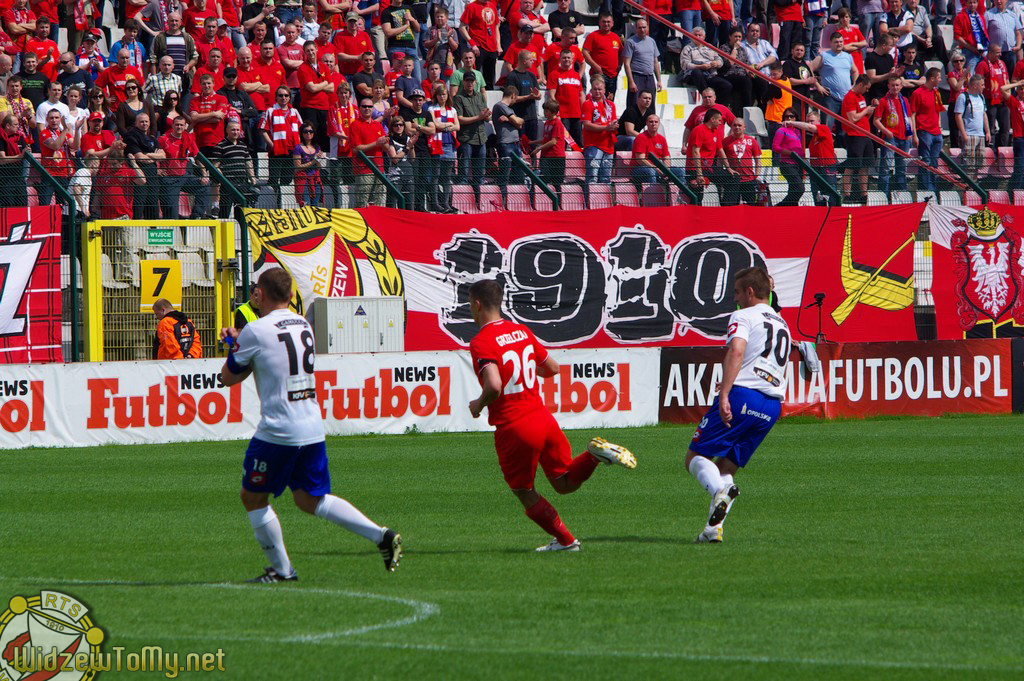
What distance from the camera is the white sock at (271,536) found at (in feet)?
27.9

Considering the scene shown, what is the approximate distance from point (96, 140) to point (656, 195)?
9259 mm

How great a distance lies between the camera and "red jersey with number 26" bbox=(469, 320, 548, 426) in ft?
31.6

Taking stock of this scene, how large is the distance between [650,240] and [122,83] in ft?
29.6

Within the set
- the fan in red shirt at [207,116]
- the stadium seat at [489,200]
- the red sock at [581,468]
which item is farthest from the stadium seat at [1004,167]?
the red sock at [581,468]

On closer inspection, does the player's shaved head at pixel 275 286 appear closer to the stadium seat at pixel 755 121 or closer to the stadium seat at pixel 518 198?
the stadium seat at pixel 518 198

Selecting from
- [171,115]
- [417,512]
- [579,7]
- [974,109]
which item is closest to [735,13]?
[579,7]

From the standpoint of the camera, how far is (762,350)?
10586 mm

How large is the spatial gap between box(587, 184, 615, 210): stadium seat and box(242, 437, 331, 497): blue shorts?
15480 mm

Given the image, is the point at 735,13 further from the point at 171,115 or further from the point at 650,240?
the point at 171,115

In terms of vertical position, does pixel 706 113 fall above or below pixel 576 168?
above

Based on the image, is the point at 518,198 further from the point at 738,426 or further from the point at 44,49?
the point at 738,426

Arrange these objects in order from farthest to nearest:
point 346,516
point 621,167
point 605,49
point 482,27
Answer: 1. point 605,49
2. point 482,27
3. point 621,167
4. point 346,516

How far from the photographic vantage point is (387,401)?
20.2 metres

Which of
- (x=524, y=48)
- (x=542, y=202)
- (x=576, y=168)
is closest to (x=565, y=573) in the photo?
(x=542, y=202)
